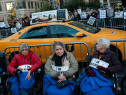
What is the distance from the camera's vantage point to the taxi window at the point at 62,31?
19.5 ft

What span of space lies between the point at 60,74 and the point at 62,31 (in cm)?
265

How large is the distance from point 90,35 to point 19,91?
10.2 ft

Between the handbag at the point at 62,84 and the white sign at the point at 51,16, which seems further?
the white sign at the point at 51,16

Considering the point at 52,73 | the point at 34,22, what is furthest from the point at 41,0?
the point at 52,73

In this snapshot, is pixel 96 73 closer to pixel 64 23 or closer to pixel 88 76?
pixel 88 76

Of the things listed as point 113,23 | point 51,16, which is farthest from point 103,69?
point 113,23

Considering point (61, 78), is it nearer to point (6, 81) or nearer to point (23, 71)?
point (23, 71)

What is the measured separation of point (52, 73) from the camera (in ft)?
12.0

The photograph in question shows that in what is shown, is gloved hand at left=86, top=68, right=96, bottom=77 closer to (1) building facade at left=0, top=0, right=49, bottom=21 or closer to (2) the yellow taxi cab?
(2) the yellow taxi cab

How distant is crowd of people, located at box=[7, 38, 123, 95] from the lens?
3.29 meters

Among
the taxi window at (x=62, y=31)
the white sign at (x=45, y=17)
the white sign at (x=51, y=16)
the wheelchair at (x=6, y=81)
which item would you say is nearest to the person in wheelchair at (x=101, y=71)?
the wheelchair at (x=6, y=81)

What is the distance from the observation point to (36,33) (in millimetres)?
6180

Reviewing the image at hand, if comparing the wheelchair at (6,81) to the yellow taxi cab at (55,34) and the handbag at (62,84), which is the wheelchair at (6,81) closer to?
the handbag at (62,84)

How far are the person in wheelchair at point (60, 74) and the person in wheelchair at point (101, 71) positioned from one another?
287 millimetres
